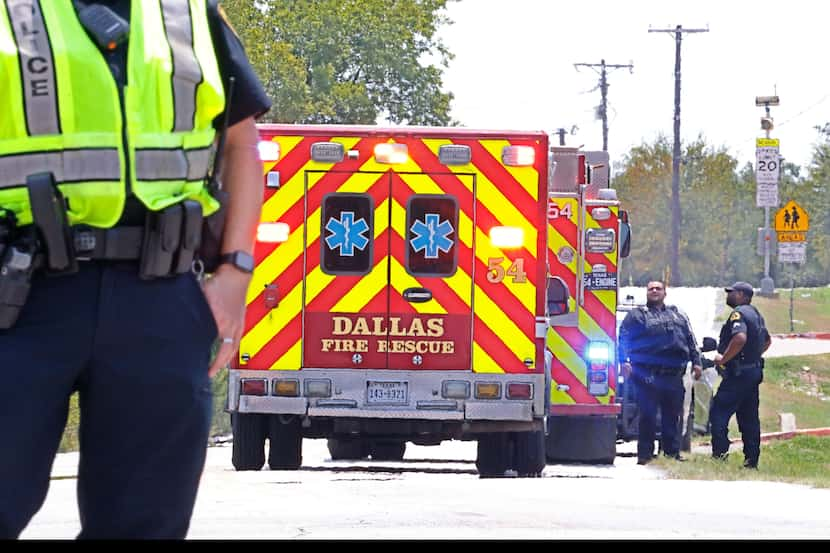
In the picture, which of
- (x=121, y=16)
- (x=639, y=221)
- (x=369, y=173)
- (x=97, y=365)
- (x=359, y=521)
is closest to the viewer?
(x=97, y=365)

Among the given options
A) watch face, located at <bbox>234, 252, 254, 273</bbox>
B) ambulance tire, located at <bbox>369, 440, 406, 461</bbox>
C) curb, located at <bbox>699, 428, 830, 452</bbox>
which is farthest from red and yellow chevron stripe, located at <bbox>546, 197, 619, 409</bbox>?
watch face, located at <bbox>234, 252, 254, 273</bbox>

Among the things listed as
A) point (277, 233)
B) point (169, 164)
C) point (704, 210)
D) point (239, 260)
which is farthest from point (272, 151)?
point (704, 210)

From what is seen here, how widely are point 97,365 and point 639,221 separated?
9407 centimetres

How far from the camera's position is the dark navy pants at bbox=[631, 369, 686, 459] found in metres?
16.2

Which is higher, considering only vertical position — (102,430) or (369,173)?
(369,173)

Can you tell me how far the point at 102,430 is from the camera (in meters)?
3.31

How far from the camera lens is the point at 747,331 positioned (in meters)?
15.8

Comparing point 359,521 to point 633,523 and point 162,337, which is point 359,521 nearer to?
point 633,523

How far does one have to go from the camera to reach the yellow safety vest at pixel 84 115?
134 inches

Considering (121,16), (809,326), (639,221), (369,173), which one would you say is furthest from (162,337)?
(639,221)

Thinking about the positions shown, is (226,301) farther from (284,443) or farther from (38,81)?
(284,443)

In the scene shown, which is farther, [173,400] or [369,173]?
[369,173]

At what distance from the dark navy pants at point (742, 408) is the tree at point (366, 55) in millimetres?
36349

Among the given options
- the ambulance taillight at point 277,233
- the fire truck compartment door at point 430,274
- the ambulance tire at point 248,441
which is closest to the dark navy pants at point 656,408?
the fire truck compartment door at point 430,274
